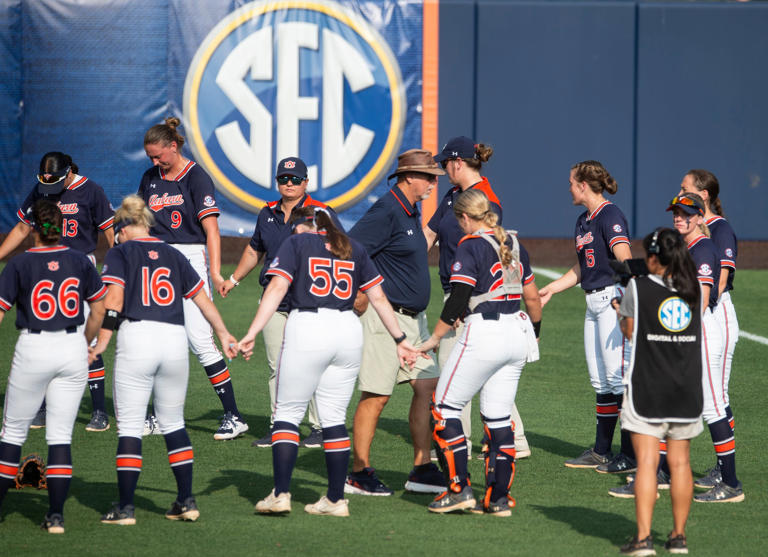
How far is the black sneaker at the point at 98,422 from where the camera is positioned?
877cm

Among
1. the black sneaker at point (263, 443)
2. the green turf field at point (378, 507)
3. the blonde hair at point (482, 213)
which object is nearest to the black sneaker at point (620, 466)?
the green turf field at point (378, 507)

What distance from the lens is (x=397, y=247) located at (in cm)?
727

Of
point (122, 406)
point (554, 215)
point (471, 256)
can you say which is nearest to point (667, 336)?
point (471, 256)

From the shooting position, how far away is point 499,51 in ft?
59.4

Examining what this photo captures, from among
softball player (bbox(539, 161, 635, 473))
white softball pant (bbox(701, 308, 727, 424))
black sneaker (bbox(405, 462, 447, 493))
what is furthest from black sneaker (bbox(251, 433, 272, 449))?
white softball pant (bbox(701, 308, 727, 424))

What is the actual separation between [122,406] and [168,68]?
40.5ft

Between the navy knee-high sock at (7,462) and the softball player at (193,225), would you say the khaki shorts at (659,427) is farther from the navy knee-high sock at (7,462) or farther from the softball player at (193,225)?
the softball player at (193,225)

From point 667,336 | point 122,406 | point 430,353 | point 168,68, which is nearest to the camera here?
point 667,336

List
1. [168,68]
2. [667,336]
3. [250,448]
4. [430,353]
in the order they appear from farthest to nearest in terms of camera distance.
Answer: [168,68]
[250,448]
[430,353]
[667,336]

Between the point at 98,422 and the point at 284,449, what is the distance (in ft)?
10.1

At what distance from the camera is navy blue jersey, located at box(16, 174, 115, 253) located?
8625 millimetres

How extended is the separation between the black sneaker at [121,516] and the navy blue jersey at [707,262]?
367 centimetres

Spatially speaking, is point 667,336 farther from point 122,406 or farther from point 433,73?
point 433,73

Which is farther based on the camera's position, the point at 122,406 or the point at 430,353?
the point at 430,353
